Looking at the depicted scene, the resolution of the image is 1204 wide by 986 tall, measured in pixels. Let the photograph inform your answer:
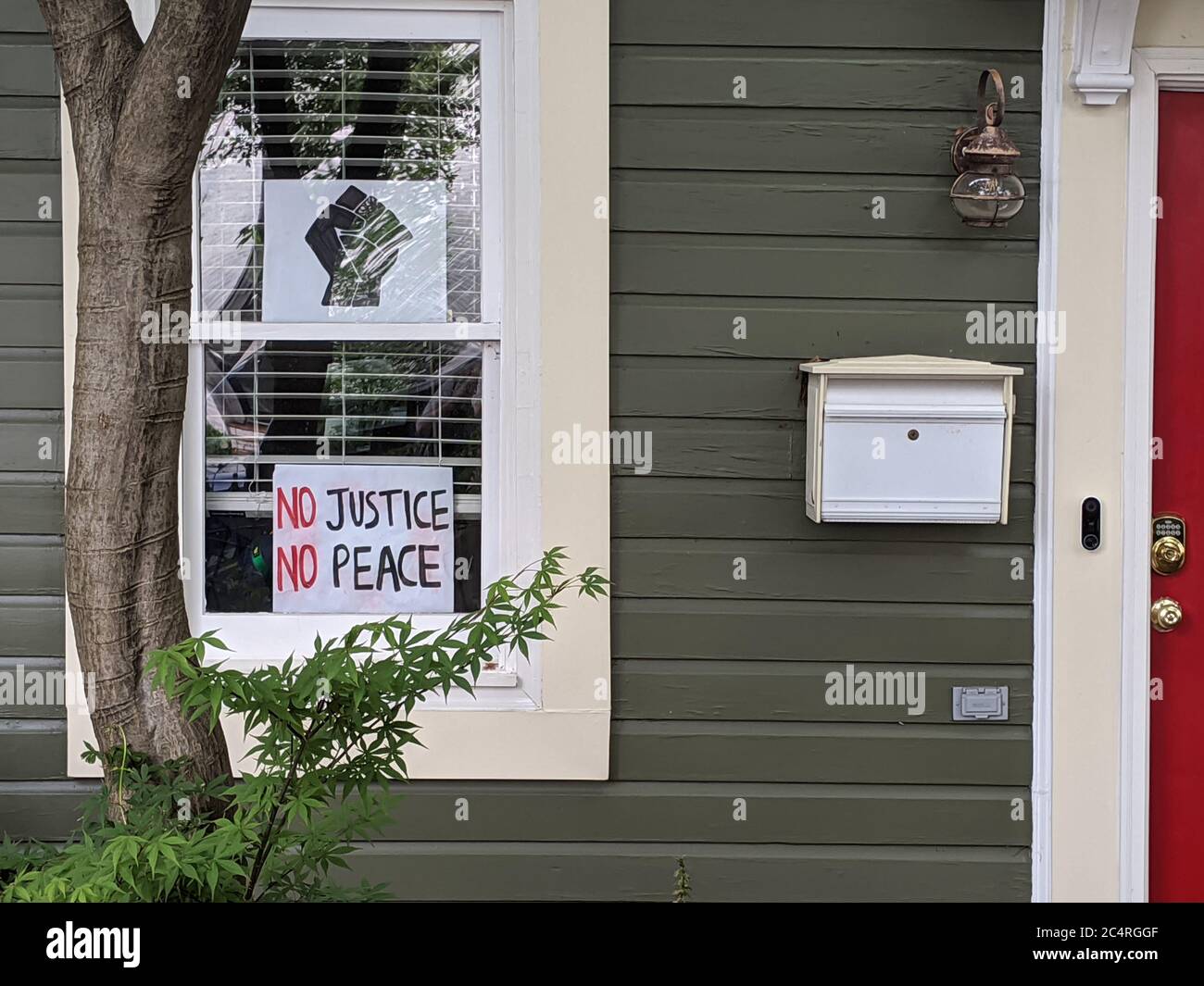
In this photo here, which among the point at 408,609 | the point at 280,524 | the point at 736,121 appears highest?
the point at 736,121

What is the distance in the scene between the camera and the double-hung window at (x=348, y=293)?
3188 millimetres

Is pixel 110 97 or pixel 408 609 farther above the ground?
pixel 110 97

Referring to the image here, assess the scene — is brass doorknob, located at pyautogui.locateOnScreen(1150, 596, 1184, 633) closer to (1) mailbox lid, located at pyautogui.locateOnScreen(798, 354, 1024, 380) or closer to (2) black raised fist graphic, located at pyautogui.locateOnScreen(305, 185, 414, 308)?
(1) mailbox lid, located at pyautogui.locateOnScreen(798, 354, 1024, 380)

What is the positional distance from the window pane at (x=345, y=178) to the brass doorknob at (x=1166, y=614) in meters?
2.14

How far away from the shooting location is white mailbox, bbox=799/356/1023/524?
296 cm

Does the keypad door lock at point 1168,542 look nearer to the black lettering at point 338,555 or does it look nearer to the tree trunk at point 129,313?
the black lettering at point 338,555

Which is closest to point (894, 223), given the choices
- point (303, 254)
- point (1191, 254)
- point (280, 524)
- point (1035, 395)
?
point (1035, 395)

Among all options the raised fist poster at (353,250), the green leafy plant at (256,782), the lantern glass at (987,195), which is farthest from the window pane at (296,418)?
the lantern glass at (987,195)

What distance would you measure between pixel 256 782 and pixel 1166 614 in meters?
2.53

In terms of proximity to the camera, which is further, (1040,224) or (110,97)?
(1040,224)

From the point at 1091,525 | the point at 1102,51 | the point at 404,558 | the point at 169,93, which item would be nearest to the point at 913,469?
the point at 1091,525

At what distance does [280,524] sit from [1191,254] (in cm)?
262

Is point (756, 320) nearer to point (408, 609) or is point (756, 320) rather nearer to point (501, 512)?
point (501, 512)

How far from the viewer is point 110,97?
1870mm
